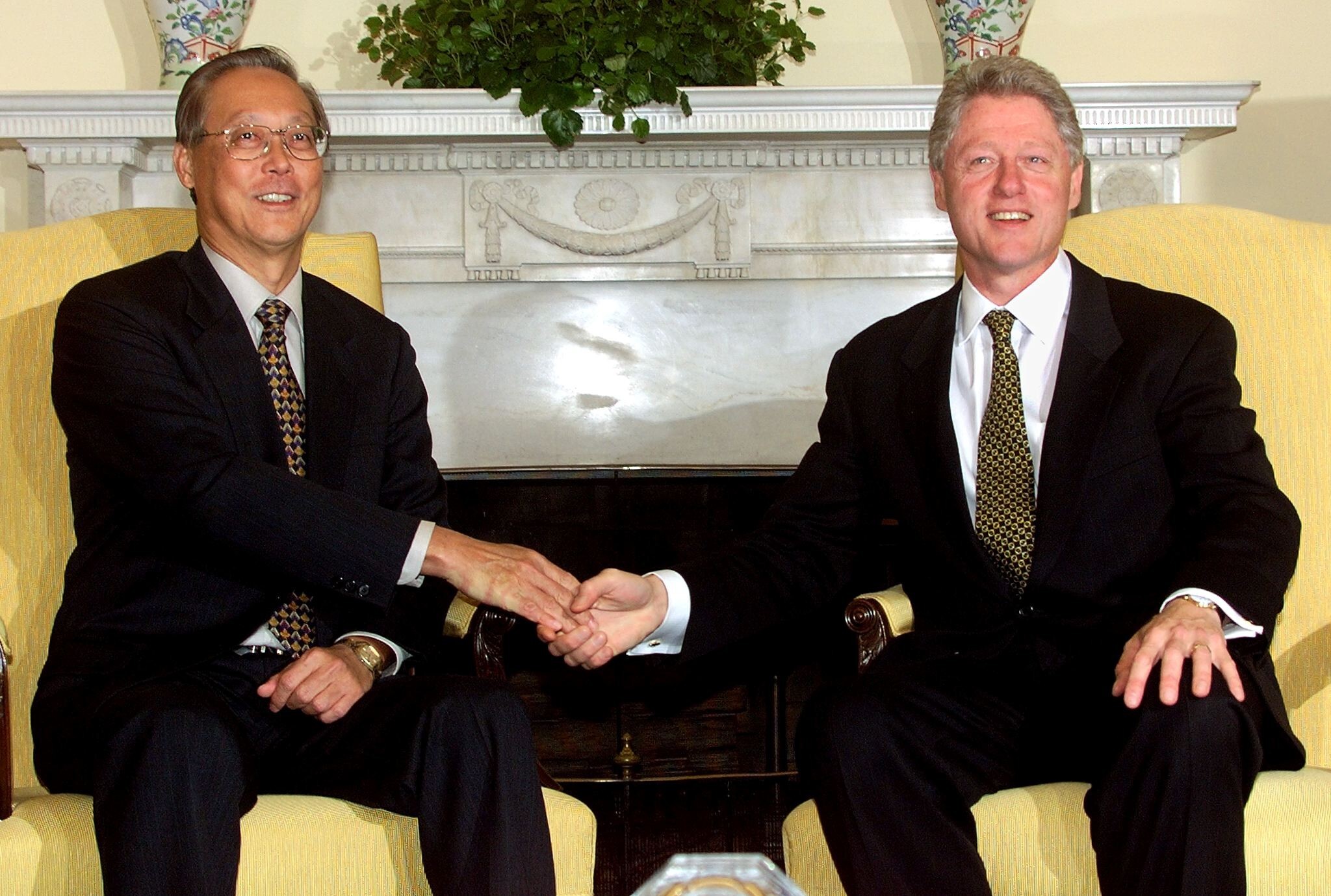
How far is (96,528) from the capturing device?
1.83 meters

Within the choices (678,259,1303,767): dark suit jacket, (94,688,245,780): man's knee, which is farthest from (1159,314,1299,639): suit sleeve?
(94,688,245,780): man's knee

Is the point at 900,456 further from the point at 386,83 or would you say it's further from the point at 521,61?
the point at 386,83

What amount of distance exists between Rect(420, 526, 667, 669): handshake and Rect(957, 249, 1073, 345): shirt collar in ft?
2.02

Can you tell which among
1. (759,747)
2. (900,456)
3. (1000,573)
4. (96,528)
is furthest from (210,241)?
(759,747)

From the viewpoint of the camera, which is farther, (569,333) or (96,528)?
(569,333)

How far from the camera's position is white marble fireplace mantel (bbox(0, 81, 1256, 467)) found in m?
3.06

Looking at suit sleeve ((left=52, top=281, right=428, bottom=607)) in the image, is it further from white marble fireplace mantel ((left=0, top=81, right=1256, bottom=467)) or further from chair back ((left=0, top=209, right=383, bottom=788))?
white marble fireplace mantel ((left=0, top=81, right=1256, bottom=467))

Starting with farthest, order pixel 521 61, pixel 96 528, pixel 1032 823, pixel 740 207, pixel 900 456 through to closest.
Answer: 1. pixel 740 207
2. pixel 521 61
3. pixel 900 456
4. pixel 96 528
5. pixel 1032 823

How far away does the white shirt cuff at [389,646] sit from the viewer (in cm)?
190

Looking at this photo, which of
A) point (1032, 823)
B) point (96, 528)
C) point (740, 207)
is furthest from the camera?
point (740, 207)

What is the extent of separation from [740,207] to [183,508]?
185 cm

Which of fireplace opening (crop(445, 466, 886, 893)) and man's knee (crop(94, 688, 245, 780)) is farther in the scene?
fireplace opening (crop(445, 466, 886, 893))

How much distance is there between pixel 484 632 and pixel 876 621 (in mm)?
563

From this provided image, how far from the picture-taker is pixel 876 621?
196 cm
